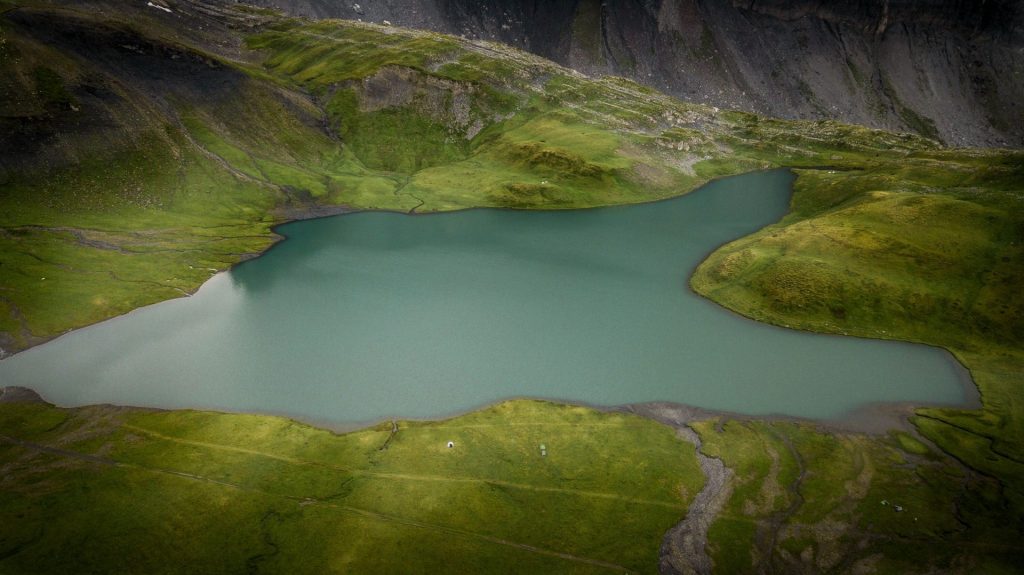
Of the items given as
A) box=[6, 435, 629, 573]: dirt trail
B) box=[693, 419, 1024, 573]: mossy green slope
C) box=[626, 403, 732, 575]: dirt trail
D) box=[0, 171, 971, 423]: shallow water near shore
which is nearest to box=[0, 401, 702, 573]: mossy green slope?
box=[6, 435, 629, 573]: dirt trail

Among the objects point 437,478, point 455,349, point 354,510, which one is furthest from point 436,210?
point 354,510

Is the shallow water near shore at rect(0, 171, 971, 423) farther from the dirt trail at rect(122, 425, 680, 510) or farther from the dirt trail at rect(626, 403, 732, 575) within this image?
the dirt trail at rect(122, 425, 680, 510)

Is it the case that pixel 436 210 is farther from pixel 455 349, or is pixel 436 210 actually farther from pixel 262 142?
pixel 455 349

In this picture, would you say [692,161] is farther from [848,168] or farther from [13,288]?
[13,288]

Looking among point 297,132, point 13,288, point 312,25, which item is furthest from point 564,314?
point 312,25

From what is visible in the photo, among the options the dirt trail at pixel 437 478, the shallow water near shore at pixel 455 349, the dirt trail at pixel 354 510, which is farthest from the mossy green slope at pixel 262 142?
the dirt trail at pixel 437 478
